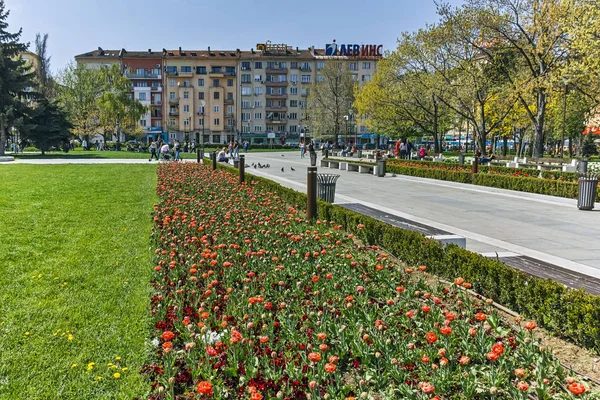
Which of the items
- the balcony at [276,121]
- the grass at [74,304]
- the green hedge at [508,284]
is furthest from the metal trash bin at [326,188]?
the balcony at [276,121]

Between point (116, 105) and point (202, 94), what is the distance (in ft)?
120

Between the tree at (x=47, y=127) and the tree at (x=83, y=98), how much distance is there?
423 inches

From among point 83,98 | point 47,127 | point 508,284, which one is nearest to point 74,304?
point 508,284

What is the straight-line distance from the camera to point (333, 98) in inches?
2216

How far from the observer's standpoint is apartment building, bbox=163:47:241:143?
271 feet

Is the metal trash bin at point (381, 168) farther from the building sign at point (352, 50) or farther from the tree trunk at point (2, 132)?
the building sign at point (352, 50)

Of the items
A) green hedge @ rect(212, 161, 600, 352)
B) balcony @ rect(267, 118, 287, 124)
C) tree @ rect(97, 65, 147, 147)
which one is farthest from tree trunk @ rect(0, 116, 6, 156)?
balcony @ rect(267, 118, 287, 124)

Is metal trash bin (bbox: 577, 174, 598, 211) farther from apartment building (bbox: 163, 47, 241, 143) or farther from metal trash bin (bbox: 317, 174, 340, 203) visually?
apartment building (bbox: 163, 47, 241, 143)

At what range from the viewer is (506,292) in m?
4.54

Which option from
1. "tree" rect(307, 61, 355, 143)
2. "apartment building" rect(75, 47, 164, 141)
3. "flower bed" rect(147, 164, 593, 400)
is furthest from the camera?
"apartment building" rect(75, 47, 164, 141)

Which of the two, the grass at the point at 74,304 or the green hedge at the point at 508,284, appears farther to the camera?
the green hedge at the point at 508,284

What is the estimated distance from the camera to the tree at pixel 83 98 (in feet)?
160

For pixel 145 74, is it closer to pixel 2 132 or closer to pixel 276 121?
pixel 276 121

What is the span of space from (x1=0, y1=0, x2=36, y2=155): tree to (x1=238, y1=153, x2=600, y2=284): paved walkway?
26753mm
